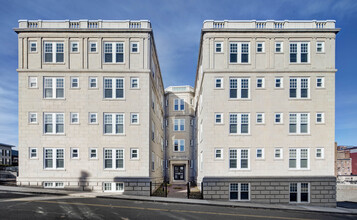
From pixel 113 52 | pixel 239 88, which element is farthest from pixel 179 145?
pixel 113 52

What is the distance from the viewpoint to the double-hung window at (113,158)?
18.5m

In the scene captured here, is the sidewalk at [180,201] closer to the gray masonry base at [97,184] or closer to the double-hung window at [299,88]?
the gray masonry base at [97,184]

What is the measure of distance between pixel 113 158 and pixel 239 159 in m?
11.5

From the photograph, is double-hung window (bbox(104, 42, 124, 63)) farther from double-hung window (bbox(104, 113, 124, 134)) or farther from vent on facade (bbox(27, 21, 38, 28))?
vent on facade (bbox(27, 21, 38, 28))

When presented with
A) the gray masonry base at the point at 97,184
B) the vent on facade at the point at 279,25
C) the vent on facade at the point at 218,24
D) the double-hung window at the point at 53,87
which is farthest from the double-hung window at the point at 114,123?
the vent on facade at the point at 279,25

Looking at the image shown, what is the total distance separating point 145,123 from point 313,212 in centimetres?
1525

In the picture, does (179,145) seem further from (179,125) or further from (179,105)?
(179,105)

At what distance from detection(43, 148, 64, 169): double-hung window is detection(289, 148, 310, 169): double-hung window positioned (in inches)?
822

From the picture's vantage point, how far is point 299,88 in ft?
63.3

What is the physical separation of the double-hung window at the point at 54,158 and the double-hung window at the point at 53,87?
4.93m

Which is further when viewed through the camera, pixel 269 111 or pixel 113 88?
pixel 113 88

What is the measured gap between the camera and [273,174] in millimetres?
18516

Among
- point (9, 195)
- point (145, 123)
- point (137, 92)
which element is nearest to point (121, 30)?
point (137, 92)

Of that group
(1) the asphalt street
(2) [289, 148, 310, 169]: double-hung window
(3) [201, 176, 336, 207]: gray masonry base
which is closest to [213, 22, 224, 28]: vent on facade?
(2) [289, 148, 310, 169]: double-hung window
